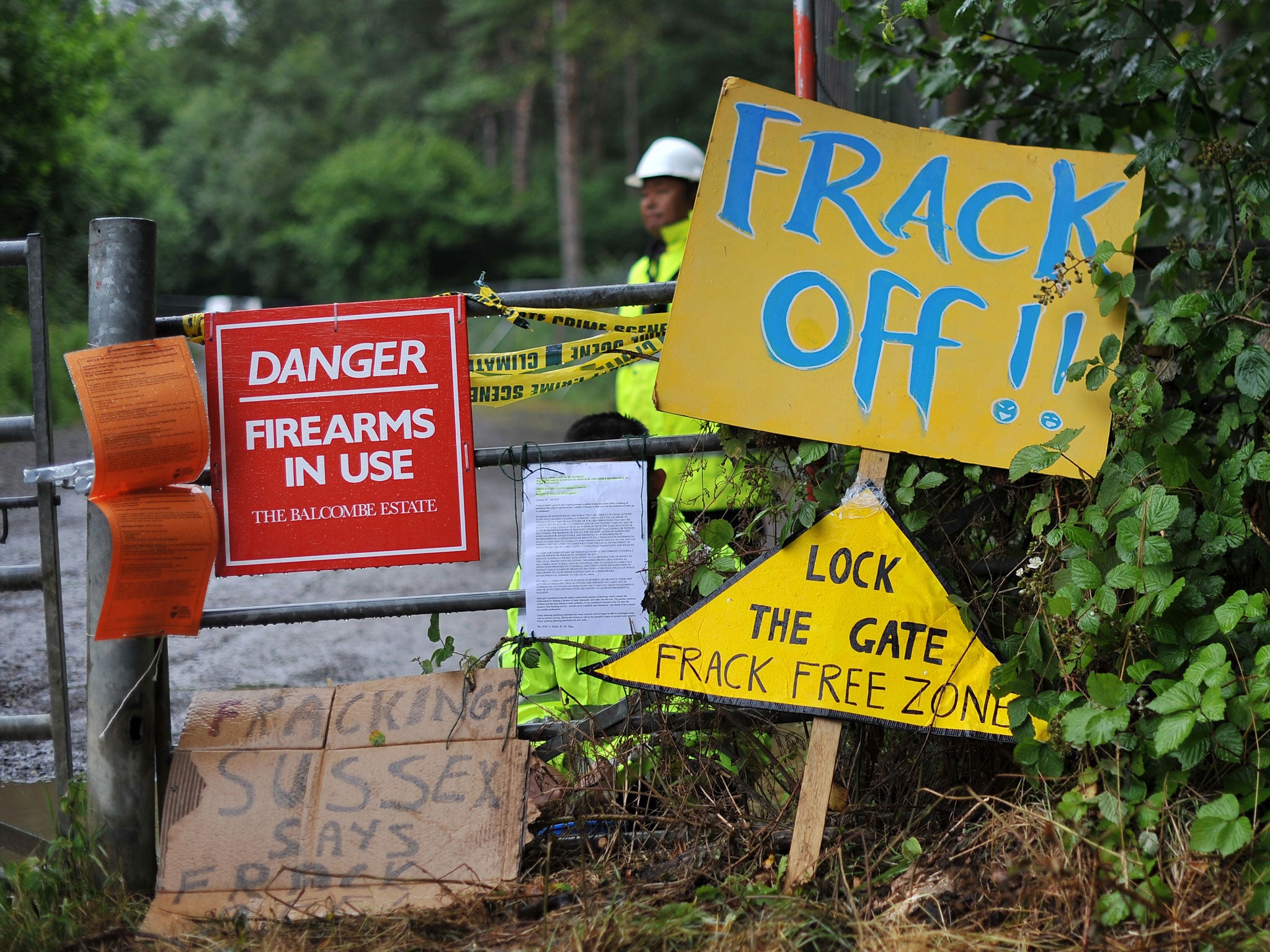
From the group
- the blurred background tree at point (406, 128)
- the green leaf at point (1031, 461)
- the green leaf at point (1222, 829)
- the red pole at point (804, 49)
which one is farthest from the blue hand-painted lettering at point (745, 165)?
the blurred background tree at point (406, 128)

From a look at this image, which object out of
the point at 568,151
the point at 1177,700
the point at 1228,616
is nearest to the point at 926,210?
the point at 1228,616

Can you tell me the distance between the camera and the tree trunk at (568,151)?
2519cm

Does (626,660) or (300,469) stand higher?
(300,469)

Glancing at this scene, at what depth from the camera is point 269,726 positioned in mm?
2715

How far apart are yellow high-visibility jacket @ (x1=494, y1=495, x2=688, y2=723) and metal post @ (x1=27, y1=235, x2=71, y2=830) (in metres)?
1.07

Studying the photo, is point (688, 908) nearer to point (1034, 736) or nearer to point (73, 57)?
point (1034, 736)

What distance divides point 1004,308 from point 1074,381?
23 cm

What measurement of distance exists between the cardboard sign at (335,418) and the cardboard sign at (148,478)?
0.09m

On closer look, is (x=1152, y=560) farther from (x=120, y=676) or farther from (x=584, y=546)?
(x=120, y=676)

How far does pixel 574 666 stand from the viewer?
3129mm

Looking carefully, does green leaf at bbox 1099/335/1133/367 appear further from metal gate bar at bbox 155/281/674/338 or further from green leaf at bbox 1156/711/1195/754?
metal gate bar at bbox 155/281/674/338

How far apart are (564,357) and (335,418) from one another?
58 cm

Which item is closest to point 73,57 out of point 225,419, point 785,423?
point 225,419

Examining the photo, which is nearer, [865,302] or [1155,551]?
[1155,551]
